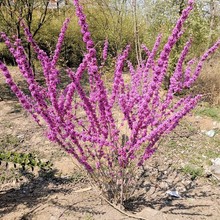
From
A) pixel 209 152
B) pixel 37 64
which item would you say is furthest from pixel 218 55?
pixel 209 152

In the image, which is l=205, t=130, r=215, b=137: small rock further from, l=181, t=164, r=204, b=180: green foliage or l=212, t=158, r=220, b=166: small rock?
l=181, t=164, r=204, b=180: green foliage

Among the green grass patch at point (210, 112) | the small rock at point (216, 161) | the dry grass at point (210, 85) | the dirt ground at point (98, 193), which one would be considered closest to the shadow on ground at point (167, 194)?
the dirt ground at point (98, 193)

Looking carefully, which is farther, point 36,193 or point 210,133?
point 210,133

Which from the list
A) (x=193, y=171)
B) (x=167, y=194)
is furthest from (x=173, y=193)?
(x=193, y=171)

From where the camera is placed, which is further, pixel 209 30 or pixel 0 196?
pixel 209 30

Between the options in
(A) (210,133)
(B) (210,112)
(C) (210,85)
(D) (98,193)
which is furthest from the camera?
(C) (210,85)

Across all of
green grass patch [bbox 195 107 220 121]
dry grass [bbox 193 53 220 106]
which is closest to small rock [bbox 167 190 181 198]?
green grass patch [bbox 195 107 220 121]

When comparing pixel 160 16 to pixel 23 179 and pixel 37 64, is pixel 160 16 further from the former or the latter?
pixel 23 179

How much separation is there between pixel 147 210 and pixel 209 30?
759 centimetres

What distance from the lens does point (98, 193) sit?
12.3 feet

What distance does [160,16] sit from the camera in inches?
361

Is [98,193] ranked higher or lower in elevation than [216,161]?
higher

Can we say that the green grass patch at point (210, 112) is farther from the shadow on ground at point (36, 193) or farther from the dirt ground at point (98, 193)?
the shadow on ground at point (36, 193)

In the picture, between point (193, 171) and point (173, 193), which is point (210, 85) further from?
point (173, 193)
